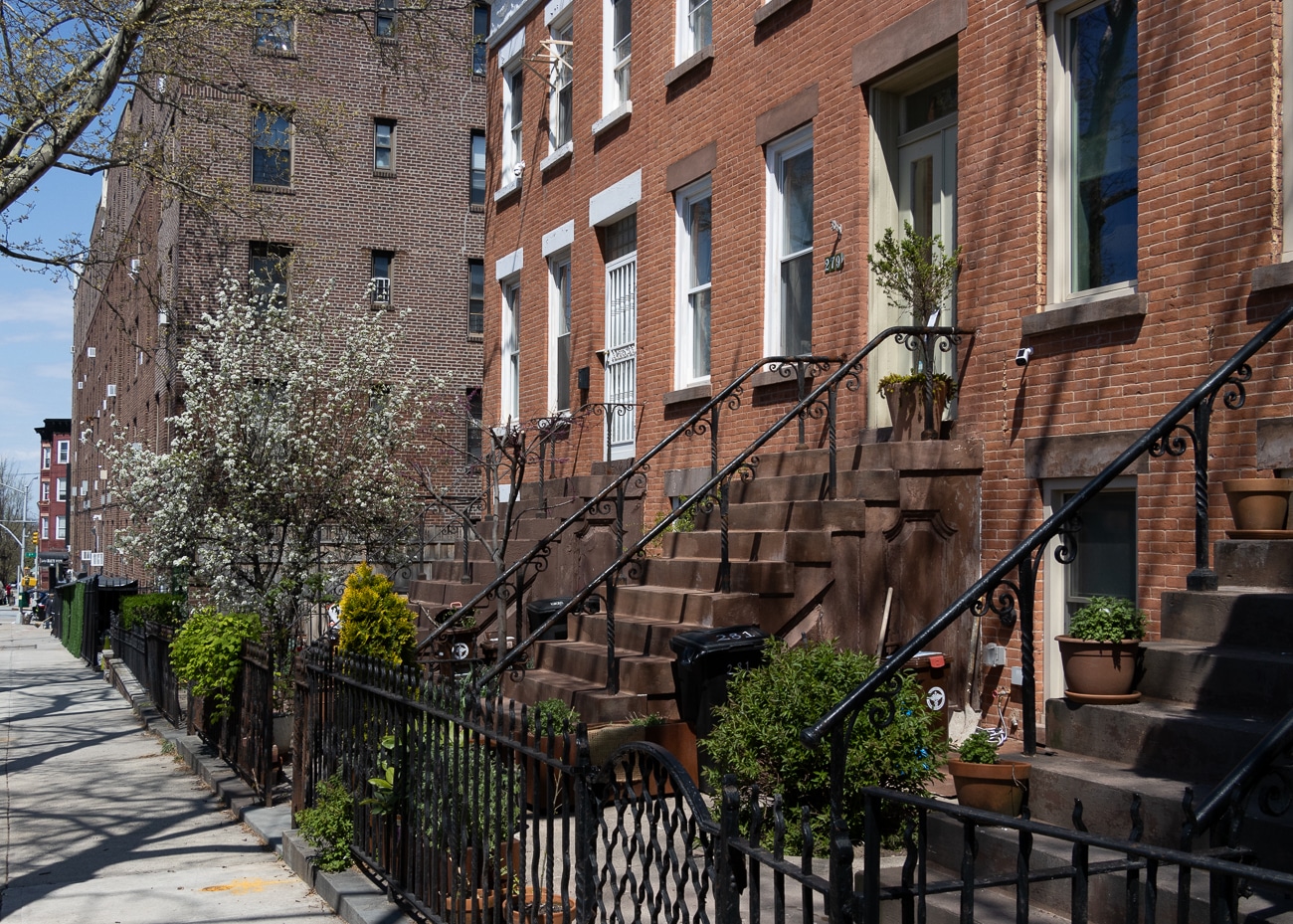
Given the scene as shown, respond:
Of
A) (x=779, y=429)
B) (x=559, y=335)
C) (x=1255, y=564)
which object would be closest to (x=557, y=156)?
(x=559, y=335)

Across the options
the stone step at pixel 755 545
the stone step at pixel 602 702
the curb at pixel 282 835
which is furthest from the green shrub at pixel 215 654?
the stone step at pixel 755 545

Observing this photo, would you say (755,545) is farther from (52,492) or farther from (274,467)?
(52,492)

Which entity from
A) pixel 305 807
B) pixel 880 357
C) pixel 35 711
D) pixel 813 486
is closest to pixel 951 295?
pixel 880 357

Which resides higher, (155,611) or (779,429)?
(779,429)

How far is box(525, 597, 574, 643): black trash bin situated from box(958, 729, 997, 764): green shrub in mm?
5804

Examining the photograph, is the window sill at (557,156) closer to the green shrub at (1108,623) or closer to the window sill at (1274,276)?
the window sill at (1274,276)

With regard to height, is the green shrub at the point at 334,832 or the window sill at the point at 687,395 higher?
the window sill at the point at 687,395

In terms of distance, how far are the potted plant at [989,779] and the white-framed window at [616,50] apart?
35.2 ft

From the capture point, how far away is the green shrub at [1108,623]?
6004mm

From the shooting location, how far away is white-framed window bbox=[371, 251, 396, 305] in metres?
29.6

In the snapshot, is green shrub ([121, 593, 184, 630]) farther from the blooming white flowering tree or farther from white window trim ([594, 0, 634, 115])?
white window trim ([594, 0, 634, 115])

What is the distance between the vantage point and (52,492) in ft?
292

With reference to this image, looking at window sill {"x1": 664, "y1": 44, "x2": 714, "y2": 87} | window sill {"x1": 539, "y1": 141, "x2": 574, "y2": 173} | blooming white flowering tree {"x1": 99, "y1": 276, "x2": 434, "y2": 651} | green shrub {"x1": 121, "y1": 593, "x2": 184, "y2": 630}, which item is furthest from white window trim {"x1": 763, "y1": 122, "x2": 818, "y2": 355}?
blooming white flowering tree {"x1": 99, "y1": 276, "x2": 434, "y2": 651}

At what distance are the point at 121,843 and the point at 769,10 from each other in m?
8.83
